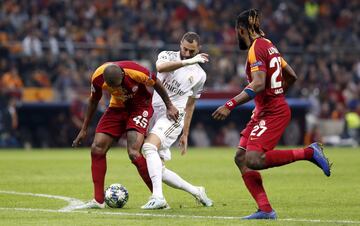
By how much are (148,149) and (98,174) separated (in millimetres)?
693

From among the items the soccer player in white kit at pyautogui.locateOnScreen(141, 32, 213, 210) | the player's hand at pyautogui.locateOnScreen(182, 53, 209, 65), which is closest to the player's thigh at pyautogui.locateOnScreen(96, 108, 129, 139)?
the soccer player in white kit at pyautogui.locateOnScreen(141, 32, 213, 210)

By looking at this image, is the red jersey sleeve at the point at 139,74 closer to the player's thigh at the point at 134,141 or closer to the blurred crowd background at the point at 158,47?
the player's thigh at the point at 134,141

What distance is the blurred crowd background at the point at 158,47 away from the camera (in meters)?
30.0

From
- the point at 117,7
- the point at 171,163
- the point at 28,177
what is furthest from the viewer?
the point at 117,7

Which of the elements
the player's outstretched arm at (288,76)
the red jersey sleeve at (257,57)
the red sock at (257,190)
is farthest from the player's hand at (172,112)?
the red jersey sleeve at (257,57)

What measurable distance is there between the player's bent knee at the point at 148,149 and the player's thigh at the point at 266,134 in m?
1.72

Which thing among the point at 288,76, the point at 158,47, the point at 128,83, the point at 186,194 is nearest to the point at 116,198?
the point at 128,83

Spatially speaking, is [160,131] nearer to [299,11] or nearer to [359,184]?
[359,184]

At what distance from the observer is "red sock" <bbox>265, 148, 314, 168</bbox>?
416 inches

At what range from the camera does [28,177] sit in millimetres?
17641

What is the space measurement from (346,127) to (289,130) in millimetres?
2029

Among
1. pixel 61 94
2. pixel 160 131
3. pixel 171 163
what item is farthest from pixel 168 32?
pixel 160 131

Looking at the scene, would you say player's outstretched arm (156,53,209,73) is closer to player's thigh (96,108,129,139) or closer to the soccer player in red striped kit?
the soccer player in red striped kit

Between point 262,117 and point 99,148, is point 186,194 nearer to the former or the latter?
point 99,148
